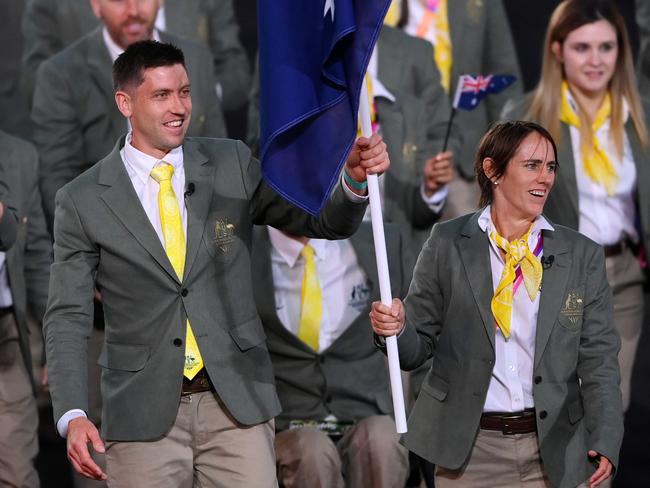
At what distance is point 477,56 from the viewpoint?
291 inches

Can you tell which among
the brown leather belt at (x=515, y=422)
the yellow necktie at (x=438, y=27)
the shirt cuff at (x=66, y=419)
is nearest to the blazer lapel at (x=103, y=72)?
the yellow necktie at (x=438, y=27)

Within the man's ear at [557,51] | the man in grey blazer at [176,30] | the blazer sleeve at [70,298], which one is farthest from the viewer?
the man in grey blazer at [176,30]

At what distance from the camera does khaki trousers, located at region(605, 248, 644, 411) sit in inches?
250

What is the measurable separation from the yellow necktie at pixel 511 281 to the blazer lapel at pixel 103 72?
217cm

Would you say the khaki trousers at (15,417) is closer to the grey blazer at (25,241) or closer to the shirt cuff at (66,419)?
the grey blazer at (25,241)

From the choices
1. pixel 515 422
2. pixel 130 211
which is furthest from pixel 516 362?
pixel 130 211

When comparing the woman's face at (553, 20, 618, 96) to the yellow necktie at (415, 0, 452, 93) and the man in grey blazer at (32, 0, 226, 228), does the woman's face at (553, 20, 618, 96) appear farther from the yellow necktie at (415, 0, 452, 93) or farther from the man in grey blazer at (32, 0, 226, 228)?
the man in grey blazer at (32, 0, 226, 228)

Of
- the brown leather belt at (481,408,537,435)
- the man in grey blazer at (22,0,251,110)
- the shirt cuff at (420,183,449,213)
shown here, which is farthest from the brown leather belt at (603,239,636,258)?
the man in grey blazer at (22,0,251,110)

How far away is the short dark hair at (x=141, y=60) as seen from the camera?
4.81m

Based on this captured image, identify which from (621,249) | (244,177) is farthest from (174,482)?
(621,249)

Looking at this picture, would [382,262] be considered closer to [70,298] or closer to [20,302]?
[70,298]

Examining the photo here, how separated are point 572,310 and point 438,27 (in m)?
2.78

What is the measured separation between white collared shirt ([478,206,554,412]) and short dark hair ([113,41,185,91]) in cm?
121

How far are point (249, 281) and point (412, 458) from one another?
4.46 ft
